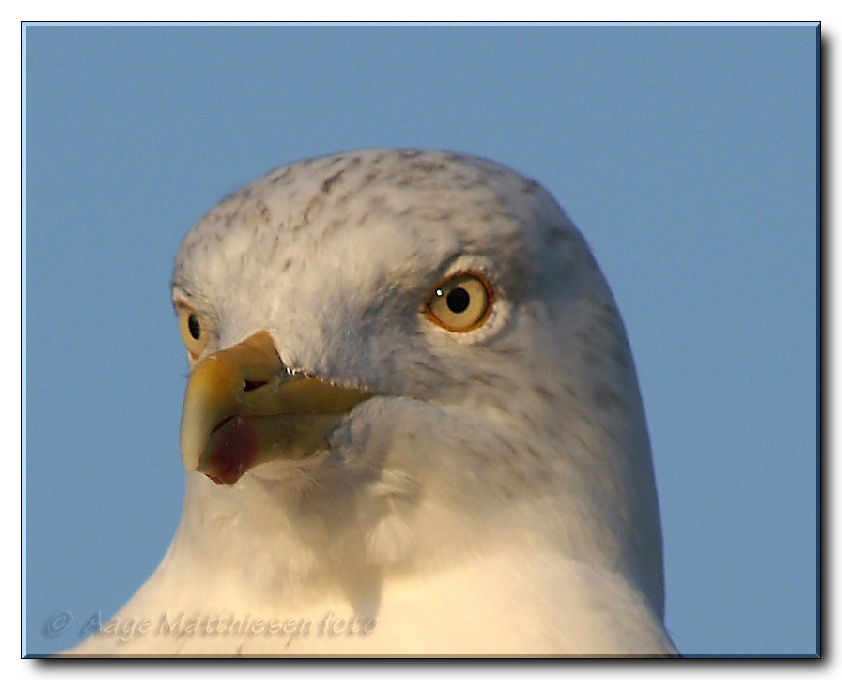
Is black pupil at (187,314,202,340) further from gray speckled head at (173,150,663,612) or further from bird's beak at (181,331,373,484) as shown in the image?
bird's beak at (181,331,373,484)

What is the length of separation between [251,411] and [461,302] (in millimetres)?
538

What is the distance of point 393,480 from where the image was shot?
237 cm

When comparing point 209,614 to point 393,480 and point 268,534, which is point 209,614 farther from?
point 393,480

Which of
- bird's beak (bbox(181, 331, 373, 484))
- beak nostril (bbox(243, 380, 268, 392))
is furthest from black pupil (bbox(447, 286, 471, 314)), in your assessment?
beak nostril (bbox(243, 380, 268, 392))

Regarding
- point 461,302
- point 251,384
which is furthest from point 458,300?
point 251,384

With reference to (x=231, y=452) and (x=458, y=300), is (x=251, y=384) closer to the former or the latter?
(x=231, y=452)

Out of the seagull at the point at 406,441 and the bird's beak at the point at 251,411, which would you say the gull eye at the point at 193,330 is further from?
the bird's beak at the point at 251,411

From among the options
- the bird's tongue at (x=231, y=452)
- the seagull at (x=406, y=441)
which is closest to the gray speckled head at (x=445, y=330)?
the seagull at (x=406, y=441)

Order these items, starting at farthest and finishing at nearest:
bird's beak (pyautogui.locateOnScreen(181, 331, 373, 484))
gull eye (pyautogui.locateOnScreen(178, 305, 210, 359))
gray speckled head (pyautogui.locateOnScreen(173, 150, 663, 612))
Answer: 1. gull eye (pyautogui.locateOnScreen(178, 305, 210, 359))
2. gray speckled head (pyautogui.locateOnScreen(173, 150, 663, 612))
3. bird's beak (pyautogui.locateOnScreen(181, 331, 373, 484))

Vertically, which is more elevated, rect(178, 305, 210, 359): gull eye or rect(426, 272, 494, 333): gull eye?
rect(426, 272, 494, 333): gull eye

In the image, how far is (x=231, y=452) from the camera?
2.07 m

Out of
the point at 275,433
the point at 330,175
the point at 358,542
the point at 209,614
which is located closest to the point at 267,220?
the point at 330,175

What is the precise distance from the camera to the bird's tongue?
6.74ft
